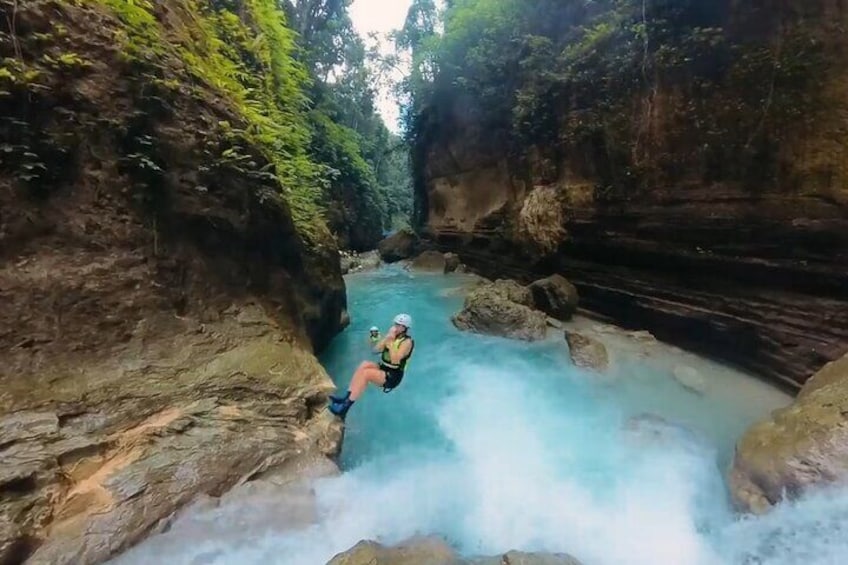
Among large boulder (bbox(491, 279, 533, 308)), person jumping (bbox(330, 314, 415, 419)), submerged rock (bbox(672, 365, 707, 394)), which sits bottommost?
submerged rock (bbox(672, 365, 707, 394))

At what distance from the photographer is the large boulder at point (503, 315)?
32.7 feet

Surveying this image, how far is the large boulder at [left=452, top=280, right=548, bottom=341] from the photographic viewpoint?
32.7ft

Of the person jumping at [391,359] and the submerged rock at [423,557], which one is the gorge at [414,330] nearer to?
the submerged rock at [423,557]

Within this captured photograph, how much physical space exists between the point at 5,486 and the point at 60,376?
3.55 ft

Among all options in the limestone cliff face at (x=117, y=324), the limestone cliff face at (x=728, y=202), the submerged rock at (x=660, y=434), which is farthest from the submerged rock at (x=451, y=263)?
the limestone cliff face at (x=117, y=324)

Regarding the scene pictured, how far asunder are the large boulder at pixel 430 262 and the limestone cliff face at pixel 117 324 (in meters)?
14.3

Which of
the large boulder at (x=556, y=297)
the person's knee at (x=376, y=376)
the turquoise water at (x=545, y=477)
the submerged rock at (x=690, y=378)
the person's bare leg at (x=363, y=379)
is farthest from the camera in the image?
the large boulder at (x=556, y=297)

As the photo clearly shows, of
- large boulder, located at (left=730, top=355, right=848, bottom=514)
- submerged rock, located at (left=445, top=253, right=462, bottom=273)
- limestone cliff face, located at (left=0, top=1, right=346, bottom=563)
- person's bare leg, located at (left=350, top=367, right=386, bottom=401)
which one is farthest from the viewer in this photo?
submerged rock, located at (left=445, top=253, right=462, bottom=273)

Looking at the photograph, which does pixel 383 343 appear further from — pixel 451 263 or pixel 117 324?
pixel 451 263

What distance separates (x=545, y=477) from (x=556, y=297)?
646 cm

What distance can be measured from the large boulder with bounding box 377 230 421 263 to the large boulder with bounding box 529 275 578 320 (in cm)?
1268

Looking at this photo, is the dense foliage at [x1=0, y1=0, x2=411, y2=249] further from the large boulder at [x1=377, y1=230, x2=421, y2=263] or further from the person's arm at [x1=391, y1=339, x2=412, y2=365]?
the large boulder at [x1=377, y1=230, x2=421, y2=263]

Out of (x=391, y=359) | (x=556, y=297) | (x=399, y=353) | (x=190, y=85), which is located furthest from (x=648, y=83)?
(x=190, y=85)

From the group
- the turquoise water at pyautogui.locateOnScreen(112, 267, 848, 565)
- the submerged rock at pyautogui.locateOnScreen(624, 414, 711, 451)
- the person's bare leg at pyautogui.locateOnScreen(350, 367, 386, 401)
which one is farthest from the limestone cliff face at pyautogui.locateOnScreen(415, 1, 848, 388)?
the person's bare leg at pyautogui.locateOnScreen(350, 367, 386, 401)
